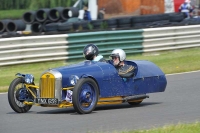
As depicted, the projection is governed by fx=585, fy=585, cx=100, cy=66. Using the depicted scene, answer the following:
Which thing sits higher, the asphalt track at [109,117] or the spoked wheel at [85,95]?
the spoked wheel at [85,95]

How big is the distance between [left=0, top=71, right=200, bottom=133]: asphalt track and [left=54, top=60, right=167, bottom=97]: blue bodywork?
0.32 meters

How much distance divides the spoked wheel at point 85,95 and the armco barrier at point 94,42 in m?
7.47

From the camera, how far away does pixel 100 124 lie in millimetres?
8391

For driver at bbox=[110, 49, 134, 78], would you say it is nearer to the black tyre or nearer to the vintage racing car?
the vintage racing car

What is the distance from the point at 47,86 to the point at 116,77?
131 centimetres

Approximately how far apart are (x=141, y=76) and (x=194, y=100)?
1.14 meters

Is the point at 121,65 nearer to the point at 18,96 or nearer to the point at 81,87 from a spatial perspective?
the point at 81,87

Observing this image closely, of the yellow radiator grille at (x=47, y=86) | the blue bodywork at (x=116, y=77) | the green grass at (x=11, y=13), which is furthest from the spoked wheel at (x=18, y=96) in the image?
the green grass at (x=11, y=13)

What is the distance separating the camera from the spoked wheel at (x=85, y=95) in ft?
30.2

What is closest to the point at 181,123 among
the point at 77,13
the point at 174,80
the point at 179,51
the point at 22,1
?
the point at 174,80

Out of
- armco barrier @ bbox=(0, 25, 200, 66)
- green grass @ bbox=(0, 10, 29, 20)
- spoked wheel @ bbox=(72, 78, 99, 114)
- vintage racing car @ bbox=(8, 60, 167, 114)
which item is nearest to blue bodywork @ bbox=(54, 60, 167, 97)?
vintage racing car @ bbox=(8, 60, 167, 114)

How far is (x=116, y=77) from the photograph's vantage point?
1014 centimetres

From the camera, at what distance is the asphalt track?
8117 millimetres

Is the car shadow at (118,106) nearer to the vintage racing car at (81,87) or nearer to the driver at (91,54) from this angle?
the vintage racing car at (81,87)
